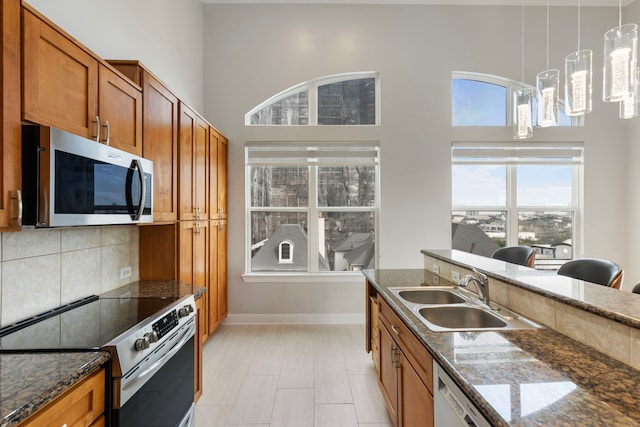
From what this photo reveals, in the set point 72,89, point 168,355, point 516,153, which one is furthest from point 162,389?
point 516,153

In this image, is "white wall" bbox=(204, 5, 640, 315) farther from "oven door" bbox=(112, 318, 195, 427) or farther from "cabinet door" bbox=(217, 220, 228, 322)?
"oven door" bbox=(112, 318, 195, 427)

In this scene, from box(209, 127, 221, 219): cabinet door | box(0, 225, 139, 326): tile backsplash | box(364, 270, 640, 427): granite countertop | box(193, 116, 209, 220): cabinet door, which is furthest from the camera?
box(209, 127, 221, 219): cabinet door

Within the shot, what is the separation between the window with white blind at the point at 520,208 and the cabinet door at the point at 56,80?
3908 mm

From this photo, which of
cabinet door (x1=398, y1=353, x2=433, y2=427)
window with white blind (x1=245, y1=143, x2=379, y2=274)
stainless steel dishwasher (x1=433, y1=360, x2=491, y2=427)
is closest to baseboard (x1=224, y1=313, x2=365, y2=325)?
window with white blind (x1=245, y1=143, x2=379, y2=274)

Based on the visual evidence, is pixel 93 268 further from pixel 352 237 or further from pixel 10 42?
pixel 352 237

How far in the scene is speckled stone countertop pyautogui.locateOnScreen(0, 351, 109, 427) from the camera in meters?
0.82

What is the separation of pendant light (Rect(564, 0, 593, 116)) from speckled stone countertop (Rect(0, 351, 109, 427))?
119 inches

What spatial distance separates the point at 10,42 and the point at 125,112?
0.69 meters

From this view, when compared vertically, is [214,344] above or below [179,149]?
below

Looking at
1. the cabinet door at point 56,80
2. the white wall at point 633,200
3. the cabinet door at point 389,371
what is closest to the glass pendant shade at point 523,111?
the cabinet door at point 389,371

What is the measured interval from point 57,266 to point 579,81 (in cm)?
343

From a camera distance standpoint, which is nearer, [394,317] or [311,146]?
[394,317]

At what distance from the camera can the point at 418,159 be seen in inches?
155

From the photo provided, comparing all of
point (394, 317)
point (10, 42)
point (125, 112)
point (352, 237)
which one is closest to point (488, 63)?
point (352, 237)
